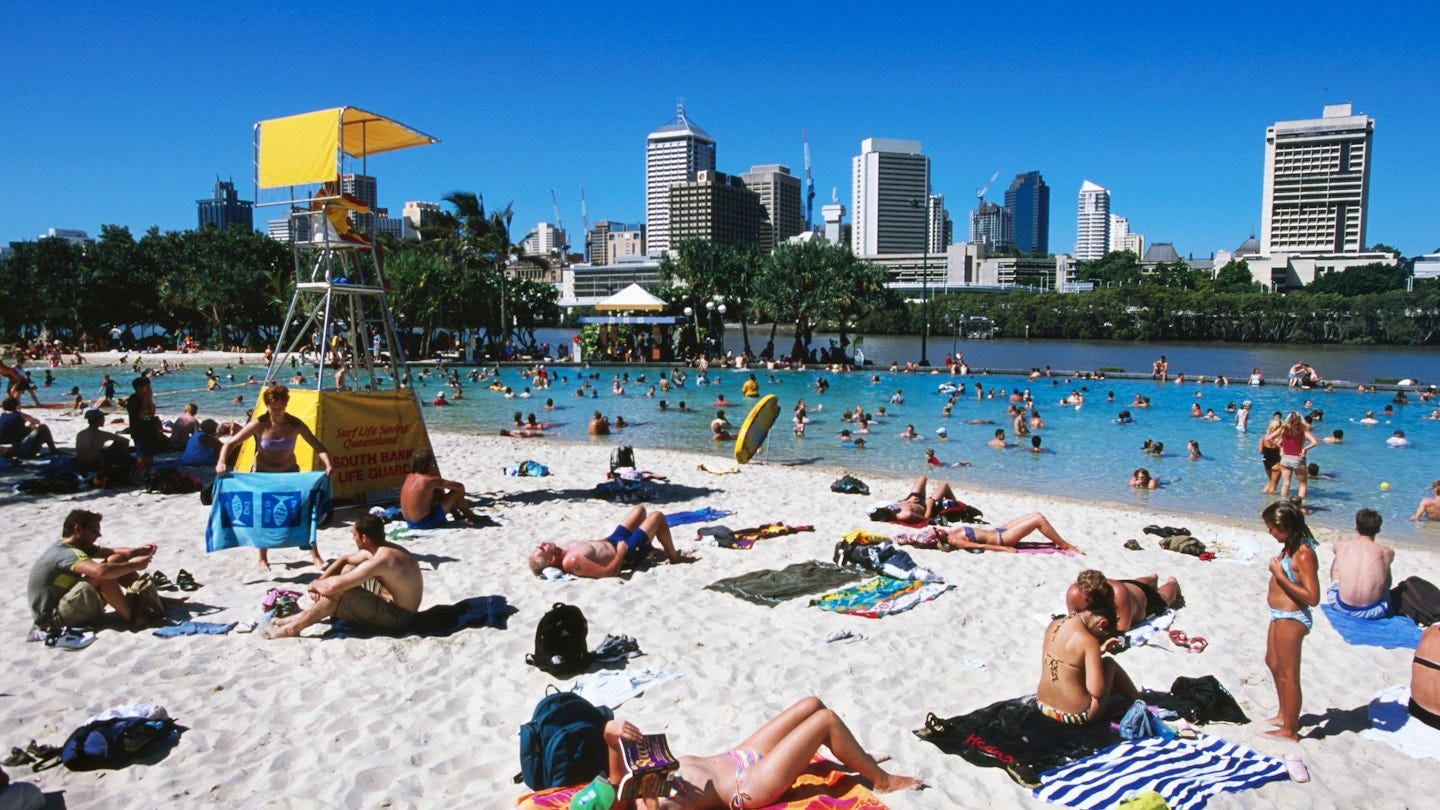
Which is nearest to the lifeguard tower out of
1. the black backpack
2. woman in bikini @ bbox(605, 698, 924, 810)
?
the black backpack

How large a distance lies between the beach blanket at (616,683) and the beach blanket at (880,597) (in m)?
1.94

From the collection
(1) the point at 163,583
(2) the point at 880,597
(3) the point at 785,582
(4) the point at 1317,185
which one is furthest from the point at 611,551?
(4) the point at 1317,185

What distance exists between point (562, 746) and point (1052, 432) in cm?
2197

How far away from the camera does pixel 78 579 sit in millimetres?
6074

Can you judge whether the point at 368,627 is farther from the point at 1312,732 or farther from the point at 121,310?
the point at 121,310

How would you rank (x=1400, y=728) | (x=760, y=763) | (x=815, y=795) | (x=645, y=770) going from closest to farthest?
(x=645, y=770), (x=760, y=763), (x=815, y=795), (x=1400, y=728)

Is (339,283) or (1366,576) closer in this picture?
(1366,576)

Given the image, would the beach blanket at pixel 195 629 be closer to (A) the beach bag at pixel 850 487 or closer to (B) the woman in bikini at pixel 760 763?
(B) the woman in bikini at pixel 760 763

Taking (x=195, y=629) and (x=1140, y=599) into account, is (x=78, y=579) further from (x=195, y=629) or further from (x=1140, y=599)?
(x=1140, y=599)

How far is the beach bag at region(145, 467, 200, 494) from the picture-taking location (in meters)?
11.2

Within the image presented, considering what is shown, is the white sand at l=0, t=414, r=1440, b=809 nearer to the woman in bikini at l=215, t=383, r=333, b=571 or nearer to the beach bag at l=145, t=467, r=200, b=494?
the woman in bikini at l=215, t=383, r=333, b=571

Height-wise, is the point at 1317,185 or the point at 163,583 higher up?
the point at 1317,185

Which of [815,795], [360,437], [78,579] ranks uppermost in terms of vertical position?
[360,437]

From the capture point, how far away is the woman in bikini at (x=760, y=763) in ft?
13.1
